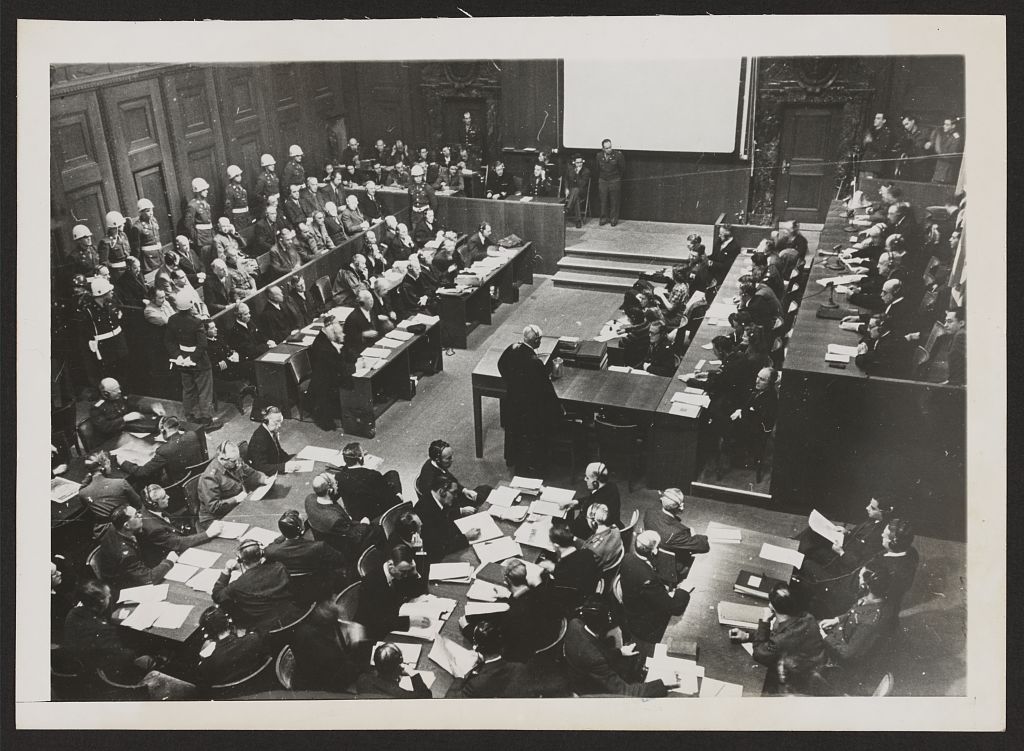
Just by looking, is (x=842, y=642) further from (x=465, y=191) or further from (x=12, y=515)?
(x=465, y=191)

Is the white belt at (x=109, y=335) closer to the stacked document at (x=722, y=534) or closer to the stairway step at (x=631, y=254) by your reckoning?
the stacked document at (x=722, y=534)

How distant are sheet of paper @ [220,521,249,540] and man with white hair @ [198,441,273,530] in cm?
48

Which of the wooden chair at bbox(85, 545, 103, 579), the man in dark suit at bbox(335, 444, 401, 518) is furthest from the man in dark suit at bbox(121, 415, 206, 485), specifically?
the man in dark suit at bbox(335, 444, 401, 518)

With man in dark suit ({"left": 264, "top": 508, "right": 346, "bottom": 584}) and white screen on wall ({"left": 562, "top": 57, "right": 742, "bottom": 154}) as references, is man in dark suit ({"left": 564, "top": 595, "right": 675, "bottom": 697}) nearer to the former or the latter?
man in dark suit ({"left": 264, "top": 508, "right": 346, "bottom": 584})

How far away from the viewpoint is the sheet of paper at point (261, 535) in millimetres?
6203

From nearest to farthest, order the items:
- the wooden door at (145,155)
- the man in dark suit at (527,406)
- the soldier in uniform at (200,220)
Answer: the man in dark suit at (527,406), the wooden door at (145,155), the soldier in uniform at (200,220)

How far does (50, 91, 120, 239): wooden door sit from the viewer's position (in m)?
9.24

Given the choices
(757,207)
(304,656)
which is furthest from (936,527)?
(757,207)

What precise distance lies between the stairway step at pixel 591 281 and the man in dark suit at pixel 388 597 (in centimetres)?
697

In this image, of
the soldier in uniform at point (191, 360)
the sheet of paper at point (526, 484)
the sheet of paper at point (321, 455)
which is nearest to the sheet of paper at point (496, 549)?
the sheet of paper at point (526, 484)

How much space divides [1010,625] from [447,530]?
3764 millimetres

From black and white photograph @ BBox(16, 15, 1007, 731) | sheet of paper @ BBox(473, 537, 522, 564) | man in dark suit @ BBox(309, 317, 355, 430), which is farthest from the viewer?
man in dark suit @ BBox(309, 317, 355, 430)

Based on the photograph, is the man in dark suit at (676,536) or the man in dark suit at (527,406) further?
the man in dark suit at (527,406)

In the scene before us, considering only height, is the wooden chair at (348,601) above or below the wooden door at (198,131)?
below
